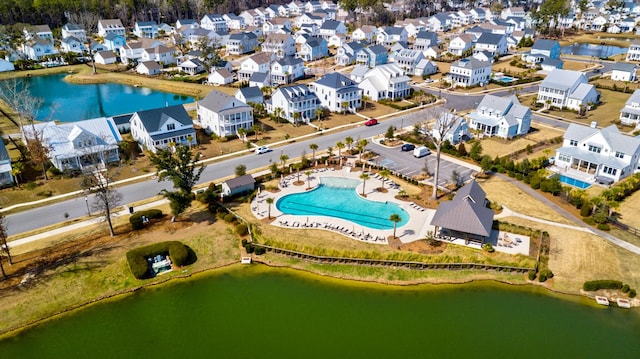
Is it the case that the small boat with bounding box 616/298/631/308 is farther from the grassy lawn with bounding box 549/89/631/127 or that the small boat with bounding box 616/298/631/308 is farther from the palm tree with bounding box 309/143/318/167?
the grassy lawn with bounding box 549/89/631/127

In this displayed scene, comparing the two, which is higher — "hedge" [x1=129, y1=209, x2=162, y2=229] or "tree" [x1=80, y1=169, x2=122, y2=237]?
"tree" [x1=80, y1=169, x2=122, y2=237]

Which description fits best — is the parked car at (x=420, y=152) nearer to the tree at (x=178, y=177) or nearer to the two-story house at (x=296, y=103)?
the two-story house at (x=296, y=103)

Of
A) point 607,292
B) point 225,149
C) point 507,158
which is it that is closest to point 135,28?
point 225,149

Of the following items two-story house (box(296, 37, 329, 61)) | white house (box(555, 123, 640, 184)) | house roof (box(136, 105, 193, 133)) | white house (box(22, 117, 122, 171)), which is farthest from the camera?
two-story house (box(296, 37, 329, 61))

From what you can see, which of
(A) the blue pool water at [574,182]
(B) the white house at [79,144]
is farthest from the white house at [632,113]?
(B) the white house at [79,144]

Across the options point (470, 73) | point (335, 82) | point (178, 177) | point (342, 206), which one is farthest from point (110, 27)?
point (342, 206)

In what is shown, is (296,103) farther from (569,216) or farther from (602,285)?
(602,285)

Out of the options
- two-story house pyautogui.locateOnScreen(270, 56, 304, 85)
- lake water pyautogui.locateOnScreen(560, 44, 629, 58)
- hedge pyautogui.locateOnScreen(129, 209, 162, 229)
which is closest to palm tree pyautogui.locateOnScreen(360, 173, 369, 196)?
hedge pyautogui.locateOnScreen(129, 209, 162, 229)

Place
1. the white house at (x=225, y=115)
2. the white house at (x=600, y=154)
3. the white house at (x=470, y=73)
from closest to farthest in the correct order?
the white house at (x=600, y=154) → the white house at (x=225, y=115) → the white house at (x=470, y=73)
